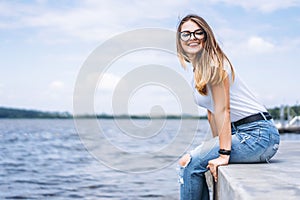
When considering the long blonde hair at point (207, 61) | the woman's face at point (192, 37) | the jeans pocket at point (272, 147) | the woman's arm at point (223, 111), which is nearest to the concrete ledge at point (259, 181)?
the jeans pocket at point (272, 147)

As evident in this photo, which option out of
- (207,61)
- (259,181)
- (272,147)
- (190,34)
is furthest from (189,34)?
(259,181)

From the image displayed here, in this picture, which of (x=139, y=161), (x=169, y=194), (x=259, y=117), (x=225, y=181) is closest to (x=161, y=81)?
(x=259, y=117)

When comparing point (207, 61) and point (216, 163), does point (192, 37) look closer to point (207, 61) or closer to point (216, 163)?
point (207, 61)

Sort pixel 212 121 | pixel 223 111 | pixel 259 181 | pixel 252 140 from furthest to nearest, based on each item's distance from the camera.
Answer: pixel 212 121 → pixel 252 140 → pixel 223 111 → pixel 259 181

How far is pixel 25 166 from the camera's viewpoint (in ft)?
43.9

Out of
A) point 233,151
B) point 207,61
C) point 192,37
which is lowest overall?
point 233,151

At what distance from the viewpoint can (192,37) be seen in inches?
143

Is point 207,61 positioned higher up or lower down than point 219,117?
higher up

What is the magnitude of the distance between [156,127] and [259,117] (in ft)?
3.95

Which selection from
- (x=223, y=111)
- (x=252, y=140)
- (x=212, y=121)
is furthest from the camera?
(x=212, y=121)

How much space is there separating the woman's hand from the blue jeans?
34 mm

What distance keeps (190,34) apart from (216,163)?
919 mm

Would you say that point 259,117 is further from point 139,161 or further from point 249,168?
point 139,161

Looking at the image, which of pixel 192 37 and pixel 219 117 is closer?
pixel 219 117
